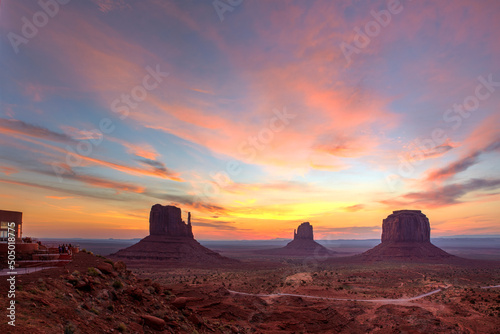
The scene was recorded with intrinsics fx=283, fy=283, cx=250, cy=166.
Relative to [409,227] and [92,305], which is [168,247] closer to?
[92,305]

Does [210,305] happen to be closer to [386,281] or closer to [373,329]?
[373,329]


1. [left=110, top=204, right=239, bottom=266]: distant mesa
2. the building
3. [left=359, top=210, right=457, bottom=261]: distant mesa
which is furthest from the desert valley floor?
[left=359, top=210, right=457, bottom=261]: distant mesa

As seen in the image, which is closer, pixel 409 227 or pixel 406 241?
pixel 406 241

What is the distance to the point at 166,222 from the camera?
126 meters

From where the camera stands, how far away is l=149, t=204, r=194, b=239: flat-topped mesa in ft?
411

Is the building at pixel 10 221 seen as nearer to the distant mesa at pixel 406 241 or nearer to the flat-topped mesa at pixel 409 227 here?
the distant mesa at pixel 406 241

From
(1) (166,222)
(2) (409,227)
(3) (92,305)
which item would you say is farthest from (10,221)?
(2) (409,227)

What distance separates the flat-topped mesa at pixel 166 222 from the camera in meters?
125

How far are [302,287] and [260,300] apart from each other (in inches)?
609

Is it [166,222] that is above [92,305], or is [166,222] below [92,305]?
below

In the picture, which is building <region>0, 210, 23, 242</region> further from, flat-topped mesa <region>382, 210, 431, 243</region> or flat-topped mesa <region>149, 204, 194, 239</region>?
flat-topped mesa <region>382, 210, 431, 243</region>

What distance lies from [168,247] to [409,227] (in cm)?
11542

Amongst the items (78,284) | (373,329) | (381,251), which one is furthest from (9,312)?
(381,251)

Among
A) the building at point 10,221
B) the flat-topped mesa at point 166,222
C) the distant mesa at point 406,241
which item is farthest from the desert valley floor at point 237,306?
the flat-topped mesa at point 166,222
